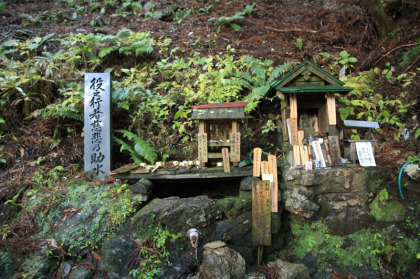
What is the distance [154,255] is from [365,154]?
439 cm

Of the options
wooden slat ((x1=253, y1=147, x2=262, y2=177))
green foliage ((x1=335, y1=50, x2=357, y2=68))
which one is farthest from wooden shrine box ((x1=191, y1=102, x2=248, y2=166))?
green foliage ((x1=335, y1=50, x2=357, y2=68))

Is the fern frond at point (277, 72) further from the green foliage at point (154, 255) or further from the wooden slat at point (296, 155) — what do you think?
the green foliage at point (154, 255)

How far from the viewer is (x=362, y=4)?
30.8 feet

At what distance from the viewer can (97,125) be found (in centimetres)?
598

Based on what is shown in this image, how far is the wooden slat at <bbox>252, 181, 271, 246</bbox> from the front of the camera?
451 cm

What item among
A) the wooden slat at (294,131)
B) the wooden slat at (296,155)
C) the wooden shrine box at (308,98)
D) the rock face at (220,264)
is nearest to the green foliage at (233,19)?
the wooden shrine box at (308,98)

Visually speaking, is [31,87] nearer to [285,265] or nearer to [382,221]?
[285,265]

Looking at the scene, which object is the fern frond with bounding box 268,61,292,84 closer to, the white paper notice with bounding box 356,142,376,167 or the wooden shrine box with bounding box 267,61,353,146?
the wooden shrine box with bounding box 267,61,353,146

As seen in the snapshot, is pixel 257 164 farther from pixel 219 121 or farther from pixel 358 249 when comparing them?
pixel 358 249

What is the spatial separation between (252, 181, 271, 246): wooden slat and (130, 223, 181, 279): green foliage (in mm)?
1458

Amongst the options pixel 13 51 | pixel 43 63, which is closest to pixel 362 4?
pixel 43 63

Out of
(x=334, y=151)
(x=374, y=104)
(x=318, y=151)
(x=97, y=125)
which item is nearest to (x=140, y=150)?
(x=97, y=125)

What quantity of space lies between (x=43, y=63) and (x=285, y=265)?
8697 mm

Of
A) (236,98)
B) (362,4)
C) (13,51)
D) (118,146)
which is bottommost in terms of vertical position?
(118,146)
